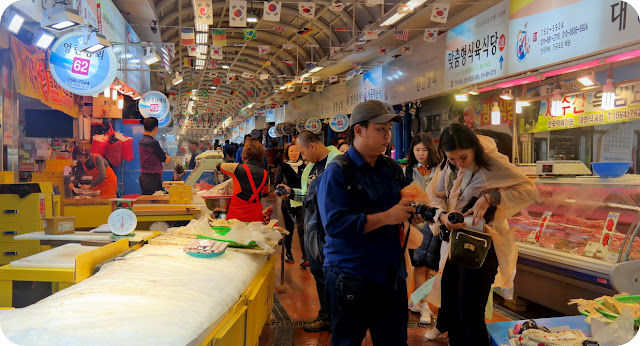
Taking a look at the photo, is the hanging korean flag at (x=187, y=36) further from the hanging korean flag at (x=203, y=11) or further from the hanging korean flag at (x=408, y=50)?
the hanging korean flag at (x=408, y=50)

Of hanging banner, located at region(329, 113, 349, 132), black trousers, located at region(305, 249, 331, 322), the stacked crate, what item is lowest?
black trousers, located at region(305, 249, 331, 322)

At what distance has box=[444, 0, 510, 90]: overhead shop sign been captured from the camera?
7.51 metres

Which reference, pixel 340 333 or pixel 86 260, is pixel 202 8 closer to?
pixel 86 260

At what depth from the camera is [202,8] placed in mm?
9414

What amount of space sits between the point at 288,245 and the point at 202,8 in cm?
537

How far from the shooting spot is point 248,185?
17.3 feet

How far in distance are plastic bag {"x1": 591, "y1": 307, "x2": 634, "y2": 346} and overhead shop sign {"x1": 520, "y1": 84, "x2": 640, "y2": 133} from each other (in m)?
5.66

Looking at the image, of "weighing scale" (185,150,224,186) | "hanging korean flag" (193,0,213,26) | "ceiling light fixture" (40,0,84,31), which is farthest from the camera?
"hanging korean flag" (193,0,213,26)

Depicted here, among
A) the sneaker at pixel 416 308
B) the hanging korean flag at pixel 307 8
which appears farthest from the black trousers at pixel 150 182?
the sneaker at pixel 416 308

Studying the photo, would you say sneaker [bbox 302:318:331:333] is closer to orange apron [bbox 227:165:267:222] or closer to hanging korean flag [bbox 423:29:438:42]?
orange apron [bbox 227:165:267:222]

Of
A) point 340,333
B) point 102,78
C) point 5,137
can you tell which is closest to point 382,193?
point 340,333

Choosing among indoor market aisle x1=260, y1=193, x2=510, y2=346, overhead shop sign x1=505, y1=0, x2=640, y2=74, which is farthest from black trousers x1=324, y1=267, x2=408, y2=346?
overhead shop sign x1=505, y1=0, x2=640, y2=74

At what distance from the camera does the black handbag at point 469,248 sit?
9.33 feet

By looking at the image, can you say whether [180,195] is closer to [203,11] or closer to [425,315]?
[425,315]
